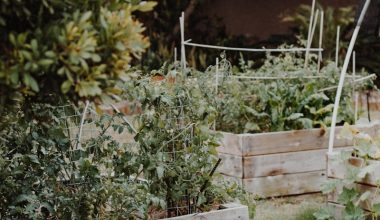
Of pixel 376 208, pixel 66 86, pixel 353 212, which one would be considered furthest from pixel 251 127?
pixel 66 86

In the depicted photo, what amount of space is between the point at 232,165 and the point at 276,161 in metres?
0.37

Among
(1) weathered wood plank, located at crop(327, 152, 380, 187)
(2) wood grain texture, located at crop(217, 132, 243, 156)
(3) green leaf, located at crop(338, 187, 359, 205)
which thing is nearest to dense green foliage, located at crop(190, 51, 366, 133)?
(2) wood grain texture, located at crop(217, 132, 243, 156)

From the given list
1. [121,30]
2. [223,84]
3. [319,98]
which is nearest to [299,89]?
[319,98]

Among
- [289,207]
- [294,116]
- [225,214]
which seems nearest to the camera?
[225,214]

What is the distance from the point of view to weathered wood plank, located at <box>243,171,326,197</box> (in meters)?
5.76

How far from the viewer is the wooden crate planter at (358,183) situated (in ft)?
14.2

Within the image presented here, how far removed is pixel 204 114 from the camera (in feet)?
13.4

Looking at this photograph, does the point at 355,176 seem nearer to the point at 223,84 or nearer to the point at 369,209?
the point at 369,209

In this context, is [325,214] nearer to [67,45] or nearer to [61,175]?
[61,175]

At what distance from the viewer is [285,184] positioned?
5.85 metres

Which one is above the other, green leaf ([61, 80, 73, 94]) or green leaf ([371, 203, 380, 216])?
green leaf ([61, 80, 73, 94])

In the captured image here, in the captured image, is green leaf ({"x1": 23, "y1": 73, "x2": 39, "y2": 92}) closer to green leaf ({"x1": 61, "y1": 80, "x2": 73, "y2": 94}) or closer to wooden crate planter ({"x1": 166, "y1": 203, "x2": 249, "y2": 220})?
green leaf ({"x1": 61, "y1": 80, "x2": 73, "y2": 94})

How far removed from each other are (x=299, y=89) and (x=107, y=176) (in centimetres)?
287

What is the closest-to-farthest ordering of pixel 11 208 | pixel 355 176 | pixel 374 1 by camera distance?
pixel 11 208 < pixel 355 176 < pixel 374 1
